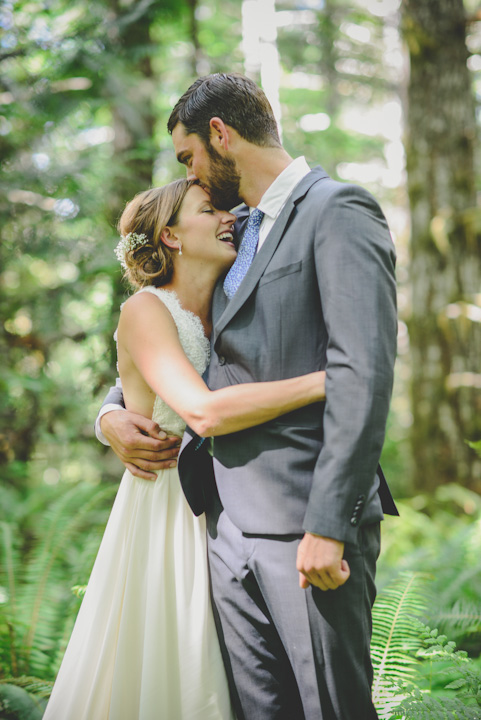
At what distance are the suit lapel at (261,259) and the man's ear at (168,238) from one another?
1.72 feet

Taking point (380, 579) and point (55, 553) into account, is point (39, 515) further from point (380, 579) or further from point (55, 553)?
point (380, 579)

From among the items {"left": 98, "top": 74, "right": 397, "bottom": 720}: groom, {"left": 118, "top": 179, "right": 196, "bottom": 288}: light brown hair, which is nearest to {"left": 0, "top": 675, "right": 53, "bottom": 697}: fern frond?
{"left": 98, "top": 74, "right": 397, "bottom": 720}: groom

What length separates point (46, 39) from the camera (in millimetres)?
4762

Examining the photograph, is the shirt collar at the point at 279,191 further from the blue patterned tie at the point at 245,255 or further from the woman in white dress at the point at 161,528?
the woman in white dress at the point at 161,528

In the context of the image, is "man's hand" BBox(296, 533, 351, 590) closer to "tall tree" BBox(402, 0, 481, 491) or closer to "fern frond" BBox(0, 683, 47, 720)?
"fern frond" BBox(0, 683, 47, 720)

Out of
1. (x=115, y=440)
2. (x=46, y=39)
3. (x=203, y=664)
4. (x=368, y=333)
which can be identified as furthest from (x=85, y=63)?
(x=203, y=664)

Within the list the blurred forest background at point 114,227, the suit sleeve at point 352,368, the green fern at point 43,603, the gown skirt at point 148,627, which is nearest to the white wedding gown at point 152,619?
the gown skirt at point 148,627

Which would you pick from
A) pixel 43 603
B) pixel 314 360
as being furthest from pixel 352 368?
pixel 43 603

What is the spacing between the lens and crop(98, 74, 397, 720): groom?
4.97 ft

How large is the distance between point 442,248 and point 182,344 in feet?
13.5

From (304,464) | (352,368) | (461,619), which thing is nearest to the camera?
(352,368)

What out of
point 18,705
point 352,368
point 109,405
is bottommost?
point 18,705

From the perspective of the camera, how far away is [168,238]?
2.24m

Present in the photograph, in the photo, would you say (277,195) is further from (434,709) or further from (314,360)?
(434,709)
